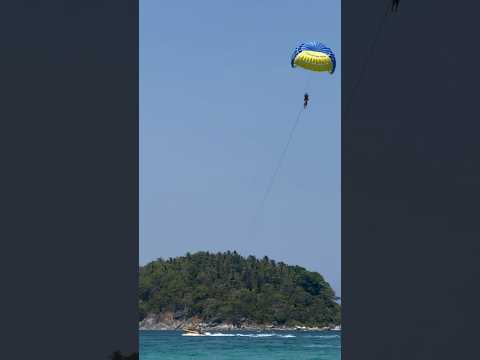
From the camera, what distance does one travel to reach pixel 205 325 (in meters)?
69.8

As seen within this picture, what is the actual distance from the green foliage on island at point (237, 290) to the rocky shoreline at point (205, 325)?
1.19 ft

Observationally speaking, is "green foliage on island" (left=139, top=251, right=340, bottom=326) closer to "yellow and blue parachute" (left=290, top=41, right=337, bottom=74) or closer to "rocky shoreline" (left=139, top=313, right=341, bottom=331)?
"rocky shoreline" (left=139, top=313, right=341, bottom=331)
